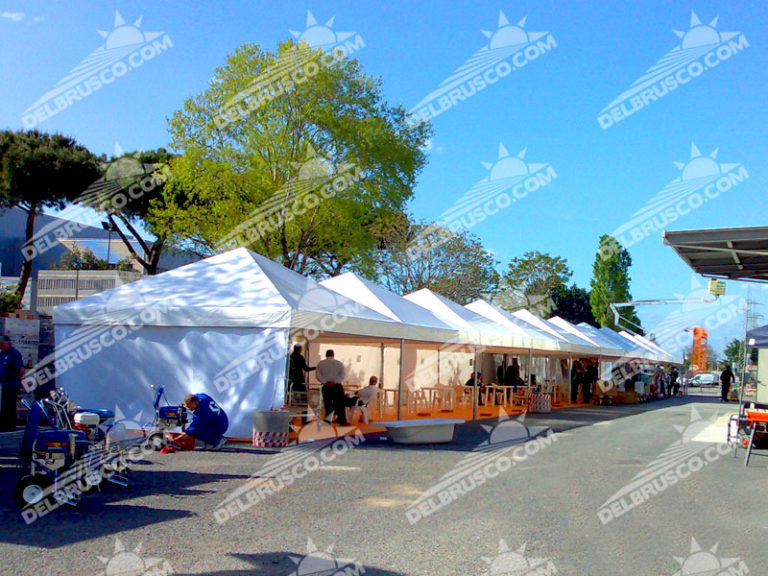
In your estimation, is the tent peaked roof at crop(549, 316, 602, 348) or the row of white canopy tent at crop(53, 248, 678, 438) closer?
the row of white canopy tent at crop(53, 248, 678, 438)

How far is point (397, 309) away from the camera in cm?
1577

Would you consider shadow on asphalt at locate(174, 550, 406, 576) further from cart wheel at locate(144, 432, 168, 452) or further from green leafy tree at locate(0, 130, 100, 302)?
green leafy tree at locate(0, 130, 100, 302)

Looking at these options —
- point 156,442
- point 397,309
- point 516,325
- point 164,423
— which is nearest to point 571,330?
point 516,325

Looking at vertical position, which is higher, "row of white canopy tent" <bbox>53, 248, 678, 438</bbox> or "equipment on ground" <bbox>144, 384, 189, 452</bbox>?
"row of white canopy tent" <bbox>53, 248, 678, 438</bbox>

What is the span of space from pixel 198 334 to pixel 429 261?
22076 mm

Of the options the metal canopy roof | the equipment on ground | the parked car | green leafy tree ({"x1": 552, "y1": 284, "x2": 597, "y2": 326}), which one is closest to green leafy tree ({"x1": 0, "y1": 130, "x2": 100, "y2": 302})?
the equipment on ground

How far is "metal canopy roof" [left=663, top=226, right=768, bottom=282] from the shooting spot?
1145 cm

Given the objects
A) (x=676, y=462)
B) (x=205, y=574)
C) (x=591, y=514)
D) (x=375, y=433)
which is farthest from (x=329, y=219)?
(x=205, y=574)

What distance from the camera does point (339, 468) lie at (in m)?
9.61

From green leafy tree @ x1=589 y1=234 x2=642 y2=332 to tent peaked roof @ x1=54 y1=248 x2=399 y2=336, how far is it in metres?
54.4

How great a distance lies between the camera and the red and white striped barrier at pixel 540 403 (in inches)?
893

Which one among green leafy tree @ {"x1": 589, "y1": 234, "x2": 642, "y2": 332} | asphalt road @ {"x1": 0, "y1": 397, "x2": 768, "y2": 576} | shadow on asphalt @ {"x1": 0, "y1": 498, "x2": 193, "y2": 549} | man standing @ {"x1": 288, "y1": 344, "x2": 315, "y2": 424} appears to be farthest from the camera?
green leafy tree @ {"x1": 589, "y1": 234, "x2": 642, "y2": 332}

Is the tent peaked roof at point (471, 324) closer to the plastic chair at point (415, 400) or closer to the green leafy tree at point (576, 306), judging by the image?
the plastic chair at point (415, 400)

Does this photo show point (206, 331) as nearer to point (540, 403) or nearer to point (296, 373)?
point (296, 373)
